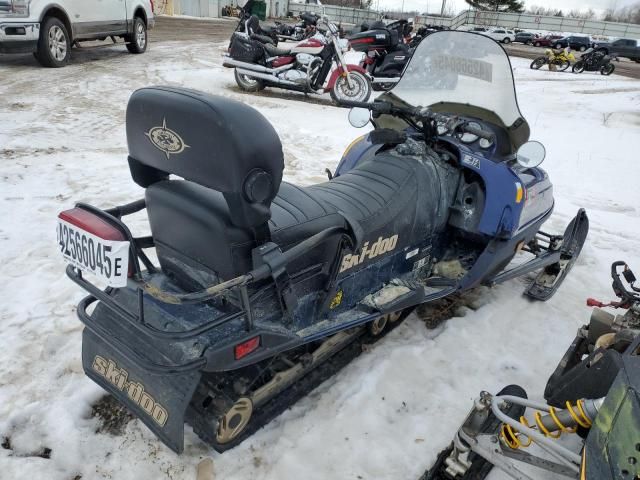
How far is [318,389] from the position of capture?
2.66 meters

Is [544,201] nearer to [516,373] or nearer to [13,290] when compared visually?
[516,373]

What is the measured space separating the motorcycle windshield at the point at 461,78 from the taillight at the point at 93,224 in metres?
2.36

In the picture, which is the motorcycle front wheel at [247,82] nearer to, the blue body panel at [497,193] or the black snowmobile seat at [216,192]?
the blue body panel at [497,193]

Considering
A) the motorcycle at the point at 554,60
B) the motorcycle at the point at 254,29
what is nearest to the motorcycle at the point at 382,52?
the motorcycle at the point at 254,29

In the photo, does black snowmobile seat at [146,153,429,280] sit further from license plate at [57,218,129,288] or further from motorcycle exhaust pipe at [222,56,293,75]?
motorcycle exhaust pipe at [222,56,293,75]

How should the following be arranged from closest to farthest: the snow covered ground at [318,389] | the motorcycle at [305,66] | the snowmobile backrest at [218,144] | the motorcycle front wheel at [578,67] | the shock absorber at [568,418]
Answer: the snowmobile backrest at [218,144]
the shock absorber at [568,418]
the snow covered ground at [318,389]
the motorcycle at [305,66]
the motorcycle front wheel at [578,67]

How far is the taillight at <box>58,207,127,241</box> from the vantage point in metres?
1.80

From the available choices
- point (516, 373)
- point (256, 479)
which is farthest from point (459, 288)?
point (256, 479)

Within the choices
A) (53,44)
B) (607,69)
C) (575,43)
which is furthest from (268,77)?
(575,43)

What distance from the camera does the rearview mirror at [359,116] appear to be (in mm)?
3385

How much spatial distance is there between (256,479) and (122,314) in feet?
3.00

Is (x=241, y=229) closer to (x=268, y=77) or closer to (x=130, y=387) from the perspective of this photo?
(x=130, y=387)

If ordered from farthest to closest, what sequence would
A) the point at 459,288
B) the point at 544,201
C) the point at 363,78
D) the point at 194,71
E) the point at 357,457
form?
the point at 194,71, the point at 363,78, the point at 544,201, the point at 459,288, the point at 357,457

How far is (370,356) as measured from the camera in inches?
116
